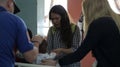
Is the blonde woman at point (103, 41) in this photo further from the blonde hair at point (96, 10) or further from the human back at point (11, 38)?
the human back at point (11, 38)

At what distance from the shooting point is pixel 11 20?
180cm

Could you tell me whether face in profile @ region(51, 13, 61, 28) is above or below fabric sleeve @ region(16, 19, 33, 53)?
below

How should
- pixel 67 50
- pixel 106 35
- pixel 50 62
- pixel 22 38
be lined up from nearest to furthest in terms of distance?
pixel 22 38 < pixel 106 35 < pixel 50 62 < pixel 67 50

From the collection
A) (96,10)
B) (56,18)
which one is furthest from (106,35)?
(56,18)

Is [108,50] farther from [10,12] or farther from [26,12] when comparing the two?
[26,12]

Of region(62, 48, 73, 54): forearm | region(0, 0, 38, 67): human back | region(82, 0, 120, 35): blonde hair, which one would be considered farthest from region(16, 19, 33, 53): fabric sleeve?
region(62, 48, 73, 54): forearm

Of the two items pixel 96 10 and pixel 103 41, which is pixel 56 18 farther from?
pixel 103 41

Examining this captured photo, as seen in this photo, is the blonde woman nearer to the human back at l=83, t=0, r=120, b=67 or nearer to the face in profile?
the human back at l=83, t=0, r=120, b=67

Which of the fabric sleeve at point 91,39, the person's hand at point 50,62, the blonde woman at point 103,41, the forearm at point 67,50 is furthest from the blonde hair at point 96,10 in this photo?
the forearm at point 67,50

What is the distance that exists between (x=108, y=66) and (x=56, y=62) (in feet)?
1.38

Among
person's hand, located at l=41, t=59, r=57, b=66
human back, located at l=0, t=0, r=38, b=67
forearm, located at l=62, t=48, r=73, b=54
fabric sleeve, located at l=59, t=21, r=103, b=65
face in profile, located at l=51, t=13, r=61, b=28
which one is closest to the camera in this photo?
human back, located at l=0, t=0, r=38, b=67

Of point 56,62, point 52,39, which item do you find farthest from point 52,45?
point 56,62

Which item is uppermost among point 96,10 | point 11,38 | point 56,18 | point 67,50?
point 96,10

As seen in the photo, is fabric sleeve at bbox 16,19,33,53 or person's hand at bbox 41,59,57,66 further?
person's hand at bbox 41,59,57,66
